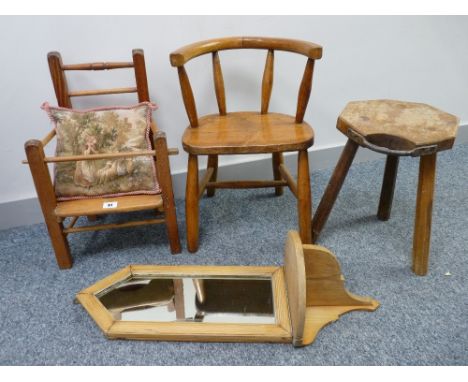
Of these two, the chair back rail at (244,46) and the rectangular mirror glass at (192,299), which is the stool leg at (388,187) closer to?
the chair back rail at (244,46)

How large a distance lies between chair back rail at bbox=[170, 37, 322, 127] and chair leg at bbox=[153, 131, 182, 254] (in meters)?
0.17

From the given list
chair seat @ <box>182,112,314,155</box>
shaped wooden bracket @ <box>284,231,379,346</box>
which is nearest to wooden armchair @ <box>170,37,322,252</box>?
chair seat @ <box>182,112,314,155</box>

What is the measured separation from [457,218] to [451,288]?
1.19ft


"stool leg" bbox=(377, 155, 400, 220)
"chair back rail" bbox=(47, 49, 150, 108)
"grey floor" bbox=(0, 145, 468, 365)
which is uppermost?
"chair back rail" bbox=(47, 49, 150, 108)

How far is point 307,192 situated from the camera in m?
1.03

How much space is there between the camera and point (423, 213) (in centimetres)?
93

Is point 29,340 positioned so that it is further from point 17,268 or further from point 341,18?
point 341,18

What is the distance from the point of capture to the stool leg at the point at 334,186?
3.20 ft

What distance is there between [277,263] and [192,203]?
29cm

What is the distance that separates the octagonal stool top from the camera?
2.71ft

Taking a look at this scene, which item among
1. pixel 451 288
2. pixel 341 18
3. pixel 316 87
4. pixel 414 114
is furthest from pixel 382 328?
pixel 341 18

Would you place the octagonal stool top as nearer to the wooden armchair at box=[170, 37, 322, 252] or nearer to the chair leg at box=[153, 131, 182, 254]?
the wooden armchair at box=[170, 37, 322, 252]

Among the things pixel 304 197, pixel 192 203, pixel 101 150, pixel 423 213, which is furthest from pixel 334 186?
pixel 101 150

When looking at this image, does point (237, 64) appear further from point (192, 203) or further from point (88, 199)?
point (88, 199)
